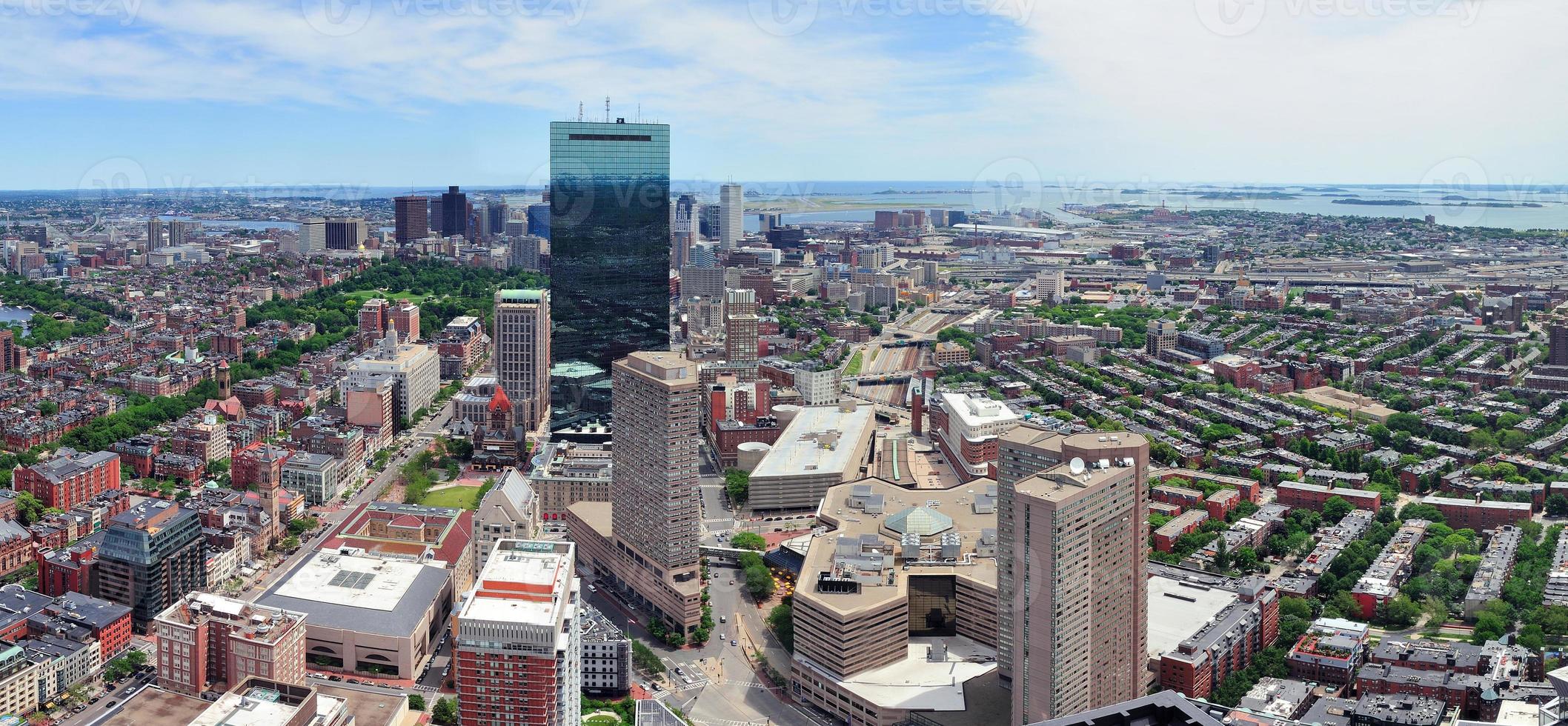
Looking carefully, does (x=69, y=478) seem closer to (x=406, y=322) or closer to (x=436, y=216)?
(x=406, y=322)

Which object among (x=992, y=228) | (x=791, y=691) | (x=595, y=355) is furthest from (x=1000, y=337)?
(x=992, y=228)

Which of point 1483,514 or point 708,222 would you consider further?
point 708,222

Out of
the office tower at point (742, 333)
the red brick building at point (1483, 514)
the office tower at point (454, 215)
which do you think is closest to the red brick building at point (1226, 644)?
the red brick building at point (1483, 514)

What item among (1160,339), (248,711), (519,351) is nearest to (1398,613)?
(248,711)

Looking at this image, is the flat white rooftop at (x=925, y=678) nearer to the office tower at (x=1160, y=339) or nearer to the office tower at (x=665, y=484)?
the office tower at (x=665, y=484)

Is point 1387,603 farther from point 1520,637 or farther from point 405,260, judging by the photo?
point 405,260

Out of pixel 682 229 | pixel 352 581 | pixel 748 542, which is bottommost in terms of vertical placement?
pixel 748 542
